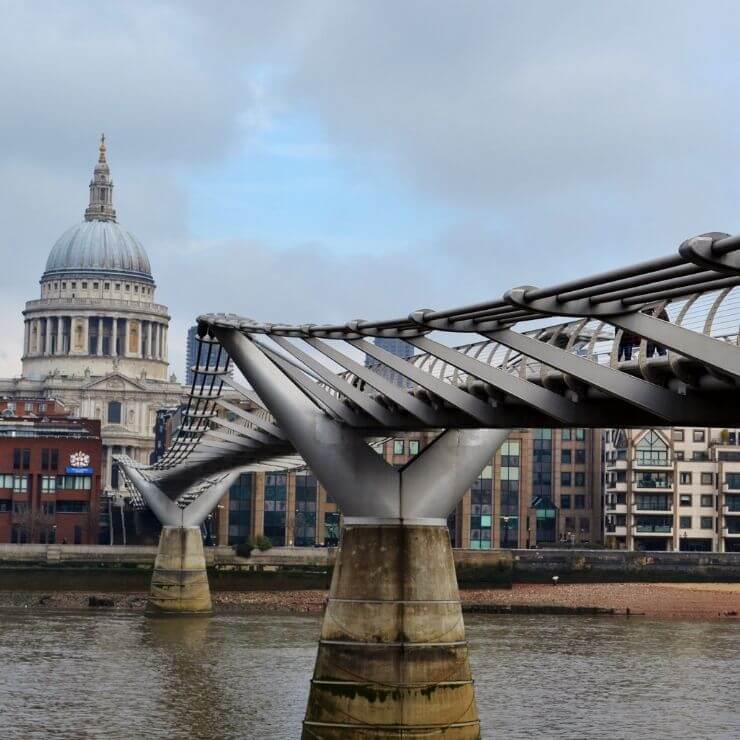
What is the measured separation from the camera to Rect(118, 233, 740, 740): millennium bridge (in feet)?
75.8

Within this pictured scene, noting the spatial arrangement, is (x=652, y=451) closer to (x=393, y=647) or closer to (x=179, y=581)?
(x=179, y=581)

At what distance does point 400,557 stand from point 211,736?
775 centimetres

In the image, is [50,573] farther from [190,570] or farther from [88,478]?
[88,478]

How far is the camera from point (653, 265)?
18250 millimetres

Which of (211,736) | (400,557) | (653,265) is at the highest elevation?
(653,265)

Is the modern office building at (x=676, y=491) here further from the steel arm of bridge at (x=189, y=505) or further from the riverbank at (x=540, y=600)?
the steel arm of bridge at (x=189, y=505)

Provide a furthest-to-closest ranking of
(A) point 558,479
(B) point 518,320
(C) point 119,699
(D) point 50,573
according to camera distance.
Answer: (A) point 558,479 → (D) point 50,573 → (C) point 119,699 → (B) point 518,320

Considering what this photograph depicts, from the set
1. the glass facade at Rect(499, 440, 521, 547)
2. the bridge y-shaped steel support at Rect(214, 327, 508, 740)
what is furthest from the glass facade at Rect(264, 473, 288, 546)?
the bridge y-shaped steel support at Rect(214, 327, 508, 740)

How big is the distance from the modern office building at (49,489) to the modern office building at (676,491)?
3479 cm

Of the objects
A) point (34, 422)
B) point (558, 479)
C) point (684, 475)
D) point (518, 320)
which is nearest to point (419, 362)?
point (518, 320)

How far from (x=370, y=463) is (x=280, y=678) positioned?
16.0 metres

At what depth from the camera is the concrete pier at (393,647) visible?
3266 cm

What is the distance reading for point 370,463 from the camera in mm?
34969

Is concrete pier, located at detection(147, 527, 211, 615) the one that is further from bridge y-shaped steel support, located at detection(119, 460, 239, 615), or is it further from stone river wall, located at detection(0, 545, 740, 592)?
stone river wall, located at detection(0, 545, 740, 592)
